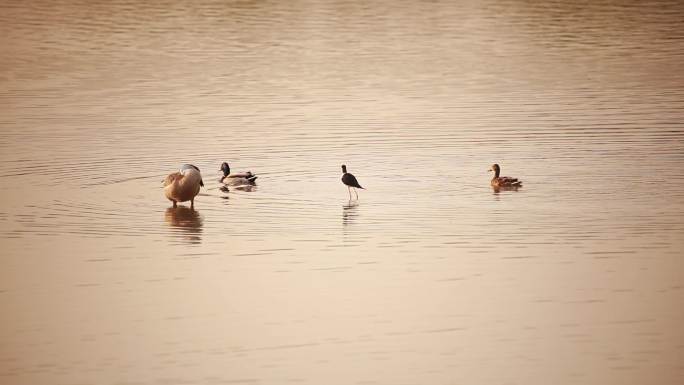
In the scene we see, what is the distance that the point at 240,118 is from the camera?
25.5 metres

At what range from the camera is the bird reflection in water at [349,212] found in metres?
16.4

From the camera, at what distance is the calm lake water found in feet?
36.7

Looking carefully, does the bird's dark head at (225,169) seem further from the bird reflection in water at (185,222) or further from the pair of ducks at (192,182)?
the bird reflection in water at (185,222)

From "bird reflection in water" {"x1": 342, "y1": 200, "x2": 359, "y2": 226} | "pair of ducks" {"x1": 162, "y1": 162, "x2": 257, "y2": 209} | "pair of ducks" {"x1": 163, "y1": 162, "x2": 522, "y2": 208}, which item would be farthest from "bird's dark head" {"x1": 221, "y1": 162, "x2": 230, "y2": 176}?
"bird reflection in water" {"x1": 342, "y1": 200, "x2": 359, "y2": 226}

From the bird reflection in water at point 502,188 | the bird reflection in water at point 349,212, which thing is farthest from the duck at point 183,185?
the bird reflection in water at point 502,188

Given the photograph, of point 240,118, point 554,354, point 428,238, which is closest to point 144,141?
point 240,118

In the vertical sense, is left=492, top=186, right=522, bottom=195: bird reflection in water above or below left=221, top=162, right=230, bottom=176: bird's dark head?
below

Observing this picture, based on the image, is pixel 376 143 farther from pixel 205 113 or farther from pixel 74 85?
pixel 74 85

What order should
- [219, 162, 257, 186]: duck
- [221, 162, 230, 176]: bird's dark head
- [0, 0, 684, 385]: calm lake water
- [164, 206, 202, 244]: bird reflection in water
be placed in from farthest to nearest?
[221, 162, 230, 176]: bird's dark head < [219, 162, 257, 186]: duck < [164, 206, 202, 244]: bird reflection in water < [0, 0, 684, 385]: calm lake water

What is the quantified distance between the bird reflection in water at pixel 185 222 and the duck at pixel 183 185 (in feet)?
0.53

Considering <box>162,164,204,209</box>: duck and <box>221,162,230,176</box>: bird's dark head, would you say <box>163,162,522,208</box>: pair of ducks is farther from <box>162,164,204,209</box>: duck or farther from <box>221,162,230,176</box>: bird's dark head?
<box>221,162,230,176</box>: bird's dark head

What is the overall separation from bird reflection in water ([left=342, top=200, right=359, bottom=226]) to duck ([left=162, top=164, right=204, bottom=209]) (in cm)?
203

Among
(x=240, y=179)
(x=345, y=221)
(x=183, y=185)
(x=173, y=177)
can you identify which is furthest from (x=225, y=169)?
(x=345, y=221)

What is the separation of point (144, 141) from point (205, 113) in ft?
11.0
